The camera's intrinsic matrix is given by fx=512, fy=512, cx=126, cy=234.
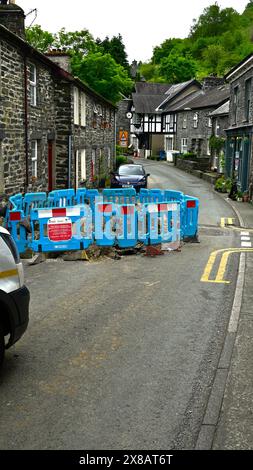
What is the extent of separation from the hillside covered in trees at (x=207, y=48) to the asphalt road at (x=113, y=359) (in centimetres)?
8656

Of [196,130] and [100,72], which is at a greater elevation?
[100,72]

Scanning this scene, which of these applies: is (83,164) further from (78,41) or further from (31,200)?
(78,41)

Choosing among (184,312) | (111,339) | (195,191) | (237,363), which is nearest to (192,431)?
(237,363)

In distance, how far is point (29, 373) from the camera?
599 centimetres

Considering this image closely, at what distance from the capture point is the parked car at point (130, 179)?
27.7 m

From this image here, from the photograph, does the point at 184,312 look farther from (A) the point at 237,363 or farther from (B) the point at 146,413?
(B) the point at 146,413

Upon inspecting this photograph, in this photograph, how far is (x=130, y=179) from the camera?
1099 inches

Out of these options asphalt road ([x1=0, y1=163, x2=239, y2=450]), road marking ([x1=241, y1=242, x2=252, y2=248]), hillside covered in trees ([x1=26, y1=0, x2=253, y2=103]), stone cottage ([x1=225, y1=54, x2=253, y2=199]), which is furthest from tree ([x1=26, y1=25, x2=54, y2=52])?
asphalt road ([x1=0, y1=163, x2=239, y2=450])

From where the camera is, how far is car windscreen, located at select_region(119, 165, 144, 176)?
2942 centimetres

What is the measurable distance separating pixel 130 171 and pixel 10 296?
80.0 ft

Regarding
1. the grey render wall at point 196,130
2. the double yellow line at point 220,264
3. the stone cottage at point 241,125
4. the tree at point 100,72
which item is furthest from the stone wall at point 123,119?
the double yellow line at point 220,264

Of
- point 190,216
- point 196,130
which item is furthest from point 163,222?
point 196,130

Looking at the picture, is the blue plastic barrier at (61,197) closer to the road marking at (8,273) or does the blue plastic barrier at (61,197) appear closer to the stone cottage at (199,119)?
the road marking at (8,273)
